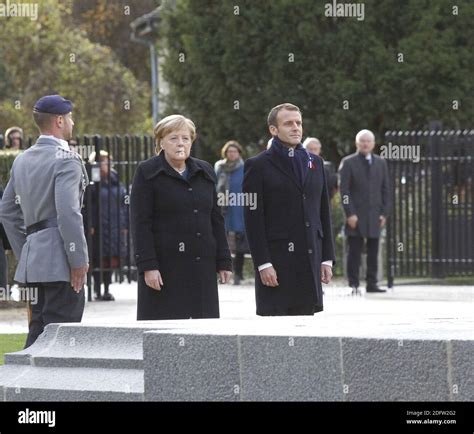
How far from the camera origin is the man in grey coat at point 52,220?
10.1 m

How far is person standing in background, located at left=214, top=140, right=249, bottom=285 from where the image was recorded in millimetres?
22562

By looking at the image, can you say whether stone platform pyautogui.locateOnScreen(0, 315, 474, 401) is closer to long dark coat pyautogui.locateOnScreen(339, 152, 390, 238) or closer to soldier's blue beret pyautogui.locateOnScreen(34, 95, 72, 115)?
soldier's blue beret pyautogui.locateOnScreen(34, 95, 72, 115)

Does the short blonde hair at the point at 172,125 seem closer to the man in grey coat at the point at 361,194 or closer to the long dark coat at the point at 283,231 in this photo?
the long dark coat at the point at 283,231

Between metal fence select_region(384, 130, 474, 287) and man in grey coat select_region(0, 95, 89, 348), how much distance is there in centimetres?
1257

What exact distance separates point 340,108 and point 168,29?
16.3 ft

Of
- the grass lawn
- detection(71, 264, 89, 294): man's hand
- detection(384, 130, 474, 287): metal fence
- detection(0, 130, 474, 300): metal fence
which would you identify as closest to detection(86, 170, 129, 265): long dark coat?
detection(0, 130, 474, 300): metal fence

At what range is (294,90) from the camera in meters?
32.0

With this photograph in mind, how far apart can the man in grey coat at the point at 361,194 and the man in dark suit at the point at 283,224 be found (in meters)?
9.38

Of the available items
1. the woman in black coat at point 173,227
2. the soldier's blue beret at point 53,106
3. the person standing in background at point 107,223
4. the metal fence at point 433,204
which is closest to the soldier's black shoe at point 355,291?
the metal fence at point 433,204

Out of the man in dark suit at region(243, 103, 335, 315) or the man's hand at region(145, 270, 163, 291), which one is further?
the man in dark suit at region(243, 103, 335, 315)

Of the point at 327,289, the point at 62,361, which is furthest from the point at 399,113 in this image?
the point at 62,361

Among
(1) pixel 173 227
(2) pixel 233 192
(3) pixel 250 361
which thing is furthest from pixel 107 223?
(3) pixel 250 361

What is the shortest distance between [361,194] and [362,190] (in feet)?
0.19
